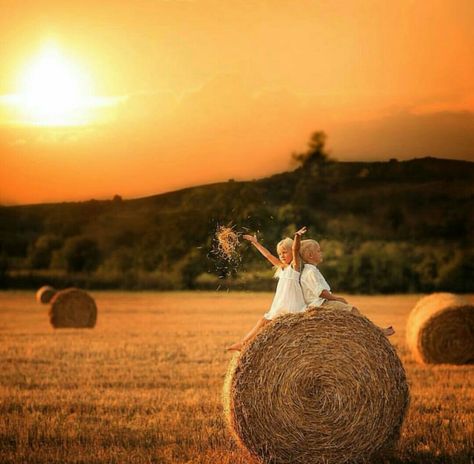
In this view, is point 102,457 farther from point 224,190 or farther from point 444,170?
point 444,170

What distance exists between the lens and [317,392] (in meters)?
9.03

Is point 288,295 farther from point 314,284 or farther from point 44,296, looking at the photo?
point 44,296

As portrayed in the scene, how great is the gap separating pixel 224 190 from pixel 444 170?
1043 centimetres

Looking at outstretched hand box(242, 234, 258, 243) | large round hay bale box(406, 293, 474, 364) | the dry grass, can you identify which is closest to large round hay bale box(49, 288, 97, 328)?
the dry grass

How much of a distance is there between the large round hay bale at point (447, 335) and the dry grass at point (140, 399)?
399 mm

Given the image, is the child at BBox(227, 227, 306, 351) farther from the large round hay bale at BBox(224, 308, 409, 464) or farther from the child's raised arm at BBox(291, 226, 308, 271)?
the large round hay bale at BBox(224, 308, 409, 464)

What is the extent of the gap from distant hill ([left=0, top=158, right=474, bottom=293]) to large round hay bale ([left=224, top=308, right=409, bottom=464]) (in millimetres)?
25518

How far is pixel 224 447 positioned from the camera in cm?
954

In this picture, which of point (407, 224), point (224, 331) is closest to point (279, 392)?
point (224, 331)

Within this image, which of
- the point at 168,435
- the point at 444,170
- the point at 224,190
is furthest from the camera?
the point at 444,170

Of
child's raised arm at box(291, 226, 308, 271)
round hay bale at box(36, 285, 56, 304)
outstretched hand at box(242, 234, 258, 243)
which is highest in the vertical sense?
outstretched hand at box(242, 234, 258, 243)

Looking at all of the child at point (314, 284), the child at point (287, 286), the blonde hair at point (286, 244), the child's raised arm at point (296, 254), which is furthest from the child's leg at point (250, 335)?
the blonde hair at point (286, 244)

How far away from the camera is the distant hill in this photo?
39.6 m

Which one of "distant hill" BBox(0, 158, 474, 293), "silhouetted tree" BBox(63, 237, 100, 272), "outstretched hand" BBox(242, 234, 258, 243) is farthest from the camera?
"silhouetted tree" BBox(63, 237, 100, 272)
